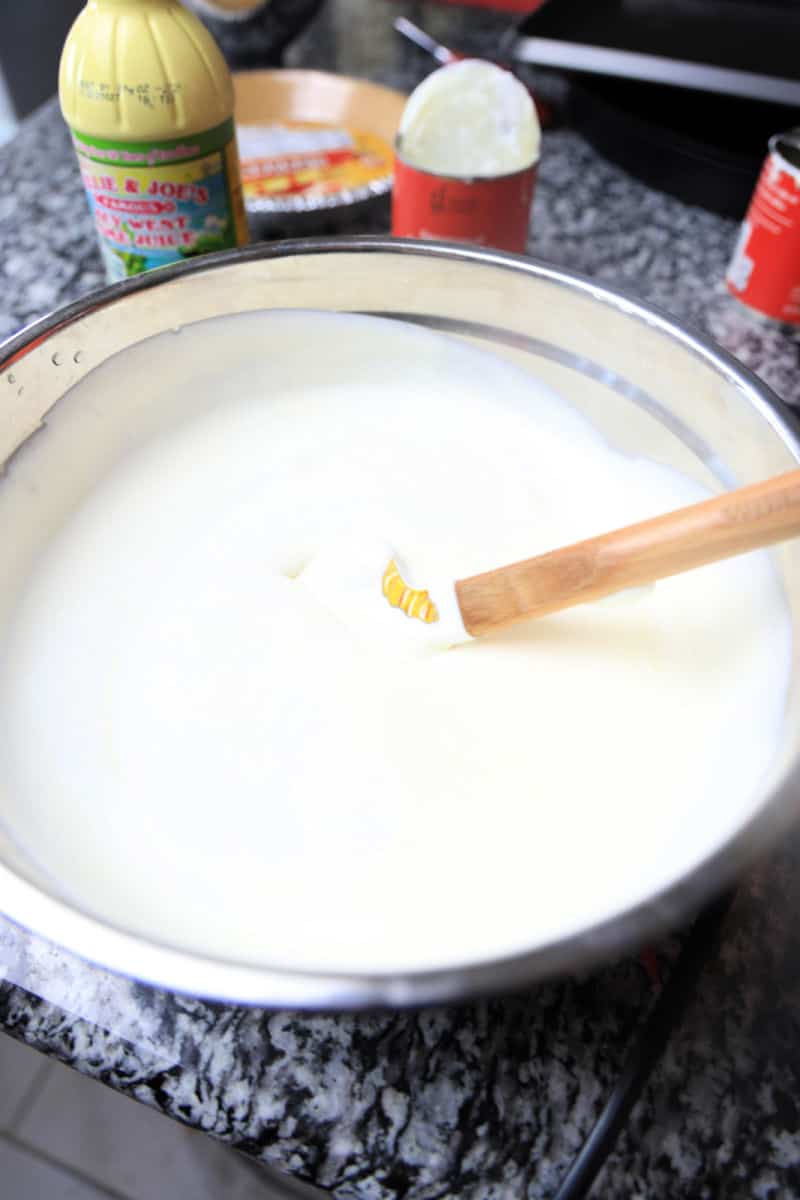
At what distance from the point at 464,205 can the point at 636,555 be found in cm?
46

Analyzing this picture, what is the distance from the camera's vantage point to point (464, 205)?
0.84m

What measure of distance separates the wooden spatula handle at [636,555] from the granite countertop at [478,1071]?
21 centimetres

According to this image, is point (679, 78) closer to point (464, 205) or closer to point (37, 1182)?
point (464, 205)

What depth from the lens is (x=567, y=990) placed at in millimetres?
499

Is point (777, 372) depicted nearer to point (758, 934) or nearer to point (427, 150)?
point (427, 150)

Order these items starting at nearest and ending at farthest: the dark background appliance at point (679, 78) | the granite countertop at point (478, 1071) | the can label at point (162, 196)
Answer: the granite countertop at point (478, 1071) → the can label at point (162, 196) → the dark background appliance at point (679, 78)

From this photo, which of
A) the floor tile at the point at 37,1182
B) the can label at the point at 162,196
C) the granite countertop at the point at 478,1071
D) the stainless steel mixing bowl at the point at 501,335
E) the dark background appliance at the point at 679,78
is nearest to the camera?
the granite countertop at the point at 478,1071

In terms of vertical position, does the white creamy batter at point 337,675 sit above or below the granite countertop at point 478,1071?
above

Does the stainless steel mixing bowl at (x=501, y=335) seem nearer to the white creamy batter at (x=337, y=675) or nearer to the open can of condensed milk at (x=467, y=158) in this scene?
the white creamy batter at (x=337, y=675)

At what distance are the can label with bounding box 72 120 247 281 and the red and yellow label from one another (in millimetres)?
205

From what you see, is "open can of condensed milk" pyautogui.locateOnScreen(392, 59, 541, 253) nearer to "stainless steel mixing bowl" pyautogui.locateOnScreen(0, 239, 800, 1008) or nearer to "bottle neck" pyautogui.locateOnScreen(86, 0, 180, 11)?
"stainless steel mixing bowl" pyautogui.locateOnScreen(0, 239, 800, 1008)

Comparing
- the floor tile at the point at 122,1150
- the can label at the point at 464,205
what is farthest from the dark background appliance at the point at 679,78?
the floor tile at the point at 122,1150

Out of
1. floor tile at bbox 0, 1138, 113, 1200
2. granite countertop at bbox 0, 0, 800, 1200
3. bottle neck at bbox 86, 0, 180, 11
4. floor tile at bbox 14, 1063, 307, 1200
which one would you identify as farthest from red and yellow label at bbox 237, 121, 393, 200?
floor tile at bbox 0, 1138, 113, 1200

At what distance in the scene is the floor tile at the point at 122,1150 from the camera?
1.05 meters
